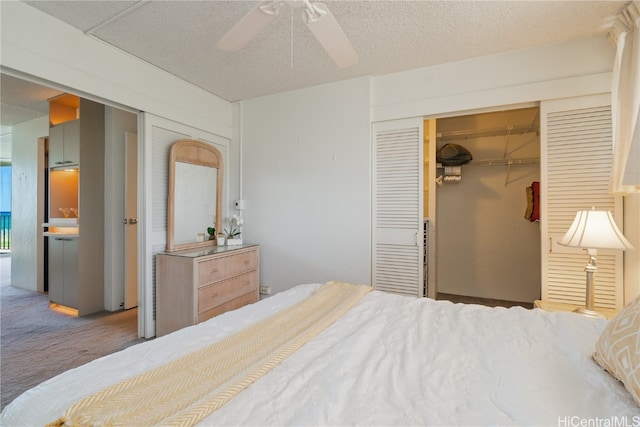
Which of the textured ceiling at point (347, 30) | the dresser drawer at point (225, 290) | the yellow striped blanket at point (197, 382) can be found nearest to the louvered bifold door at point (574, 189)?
the textured ceiling at point (347, 30)

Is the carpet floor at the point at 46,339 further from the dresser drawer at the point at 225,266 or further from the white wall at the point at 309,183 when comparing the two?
the white wall at the point at 309,183

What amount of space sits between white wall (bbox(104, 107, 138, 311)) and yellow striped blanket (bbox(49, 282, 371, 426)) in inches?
120

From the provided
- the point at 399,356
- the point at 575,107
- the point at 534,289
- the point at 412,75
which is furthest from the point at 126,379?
the point at 534,289

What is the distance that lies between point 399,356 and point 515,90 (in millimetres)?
2532

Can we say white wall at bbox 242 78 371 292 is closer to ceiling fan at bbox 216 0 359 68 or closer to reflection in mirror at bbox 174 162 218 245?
reflection in mirror at bbox 174 162 218 245

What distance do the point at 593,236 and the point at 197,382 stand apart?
2.30 m

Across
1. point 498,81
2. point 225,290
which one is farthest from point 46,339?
point 498,81

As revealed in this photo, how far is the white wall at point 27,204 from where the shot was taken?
4371mm

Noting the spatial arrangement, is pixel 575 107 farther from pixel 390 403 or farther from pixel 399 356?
pixel 390 403

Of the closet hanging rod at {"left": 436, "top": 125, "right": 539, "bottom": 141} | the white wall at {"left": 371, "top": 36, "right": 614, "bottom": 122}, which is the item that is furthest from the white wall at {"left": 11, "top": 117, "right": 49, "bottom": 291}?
the closet hanging rod at {"left": 436, "top": 125, "right": 539, "bottom": 141}

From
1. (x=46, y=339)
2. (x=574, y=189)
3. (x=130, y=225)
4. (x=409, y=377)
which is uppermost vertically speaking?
(x=574, y=189)

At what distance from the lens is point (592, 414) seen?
829mm

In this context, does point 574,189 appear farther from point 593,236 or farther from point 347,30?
point 347,30

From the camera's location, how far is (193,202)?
10.8ft
